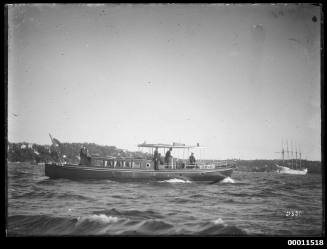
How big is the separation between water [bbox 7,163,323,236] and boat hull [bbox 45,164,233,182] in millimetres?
4975

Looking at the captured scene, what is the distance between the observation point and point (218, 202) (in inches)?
575

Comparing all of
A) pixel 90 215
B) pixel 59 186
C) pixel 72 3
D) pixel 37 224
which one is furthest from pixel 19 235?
pixel 72 3

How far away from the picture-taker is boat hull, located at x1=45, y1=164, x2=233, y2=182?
67.5 feet

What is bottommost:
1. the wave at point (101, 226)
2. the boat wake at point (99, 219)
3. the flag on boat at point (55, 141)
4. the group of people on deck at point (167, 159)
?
the wave at point (101, 226)

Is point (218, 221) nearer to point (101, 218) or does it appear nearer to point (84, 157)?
point (101, 218)

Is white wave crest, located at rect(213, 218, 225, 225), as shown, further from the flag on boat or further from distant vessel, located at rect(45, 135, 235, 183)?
distant vessel, located at rect(45, 135, 235, 183)

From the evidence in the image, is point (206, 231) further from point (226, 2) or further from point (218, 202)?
point (226, 2)

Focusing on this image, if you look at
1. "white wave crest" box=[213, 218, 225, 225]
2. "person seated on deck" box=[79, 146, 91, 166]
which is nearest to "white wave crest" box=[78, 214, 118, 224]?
"white wave crest" box=[213, 218, 225, 225]

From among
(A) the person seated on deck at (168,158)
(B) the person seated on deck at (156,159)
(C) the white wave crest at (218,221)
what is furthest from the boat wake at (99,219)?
(A) the person seated on deck at (168,158)

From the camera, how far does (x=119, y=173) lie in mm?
21062

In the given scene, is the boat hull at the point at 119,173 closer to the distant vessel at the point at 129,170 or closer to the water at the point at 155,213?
the distant vessel at the point at 129,170

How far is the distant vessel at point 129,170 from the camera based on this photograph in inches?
813

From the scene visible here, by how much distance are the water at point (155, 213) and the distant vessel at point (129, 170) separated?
16.5ft

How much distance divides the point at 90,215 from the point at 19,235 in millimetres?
2752
